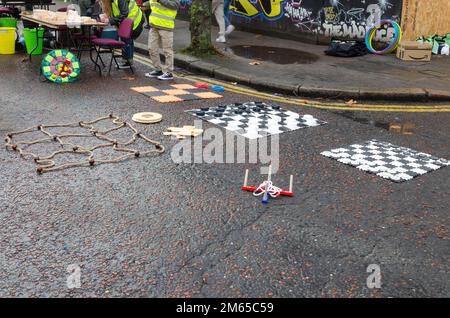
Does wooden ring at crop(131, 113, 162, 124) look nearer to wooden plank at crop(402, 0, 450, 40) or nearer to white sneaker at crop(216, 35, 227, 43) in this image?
white sneaker at crop(216, 35, 227, 43)

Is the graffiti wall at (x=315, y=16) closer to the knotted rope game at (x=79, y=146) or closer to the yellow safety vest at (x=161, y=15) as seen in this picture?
Answer: the yellow safety vest at (x=161, y=15)

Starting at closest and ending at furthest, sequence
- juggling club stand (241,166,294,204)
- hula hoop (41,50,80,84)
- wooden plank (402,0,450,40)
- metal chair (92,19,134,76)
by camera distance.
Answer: juggling club stand (241,166,294,204) → hula hoop (41,50,80,84) → metal chair (92,19,134,76) → wooden plank (402,0,450,40)

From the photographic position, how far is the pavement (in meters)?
3.37

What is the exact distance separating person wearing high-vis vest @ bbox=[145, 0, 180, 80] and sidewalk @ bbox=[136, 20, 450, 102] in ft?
2.76

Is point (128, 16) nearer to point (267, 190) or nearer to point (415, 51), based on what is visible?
point (415, 51)

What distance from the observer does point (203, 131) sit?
6.47 metres

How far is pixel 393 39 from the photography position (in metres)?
11.7

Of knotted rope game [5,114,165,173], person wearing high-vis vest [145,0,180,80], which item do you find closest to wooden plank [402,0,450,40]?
person wearing high-vis vest [145,0,180,80]

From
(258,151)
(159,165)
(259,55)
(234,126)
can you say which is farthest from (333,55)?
(159,165)

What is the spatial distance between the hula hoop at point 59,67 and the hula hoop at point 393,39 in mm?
6495

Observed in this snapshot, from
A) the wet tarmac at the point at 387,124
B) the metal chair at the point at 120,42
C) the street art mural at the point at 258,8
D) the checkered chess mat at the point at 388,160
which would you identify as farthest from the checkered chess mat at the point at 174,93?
the street art mural at the point at 258,8

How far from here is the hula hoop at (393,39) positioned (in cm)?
1166
